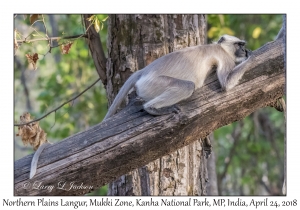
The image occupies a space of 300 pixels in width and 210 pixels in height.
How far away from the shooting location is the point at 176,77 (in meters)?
3.96

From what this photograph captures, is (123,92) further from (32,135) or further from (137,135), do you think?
(32,135)

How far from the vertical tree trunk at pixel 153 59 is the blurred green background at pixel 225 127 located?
287 centimetres

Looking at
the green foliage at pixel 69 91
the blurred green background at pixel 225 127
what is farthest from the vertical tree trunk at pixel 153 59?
the blurred green background at pixel 225 127

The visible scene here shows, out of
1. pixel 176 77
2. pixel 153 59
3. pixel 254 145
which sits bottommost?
pixel 254 145

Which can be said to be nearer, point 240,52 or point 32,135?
point 32,135

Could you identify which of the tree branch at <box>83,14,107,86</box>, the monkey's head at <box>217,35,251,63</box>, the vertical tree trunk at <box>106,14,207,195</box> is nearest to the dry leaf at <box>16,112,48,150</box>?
the vertical tree trunk at <box>106,14,207,195</box>

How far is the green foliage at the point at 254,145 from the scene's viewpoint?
9.07 meters

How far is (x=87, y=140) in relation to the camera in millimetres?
3473

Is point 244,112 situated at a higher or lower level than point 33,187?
higher

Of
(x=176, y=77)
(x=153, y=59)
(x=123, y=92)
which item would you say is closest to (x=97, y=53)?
(x=153, y=59)

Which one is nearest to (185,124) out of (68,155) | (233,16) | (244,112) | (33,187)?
(244,112)

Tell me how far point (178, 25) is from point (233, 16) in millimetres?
4466

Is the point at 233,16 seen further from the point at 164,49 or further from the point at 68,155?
the point at 68,155

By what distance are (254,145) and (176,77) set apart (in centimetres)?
536
